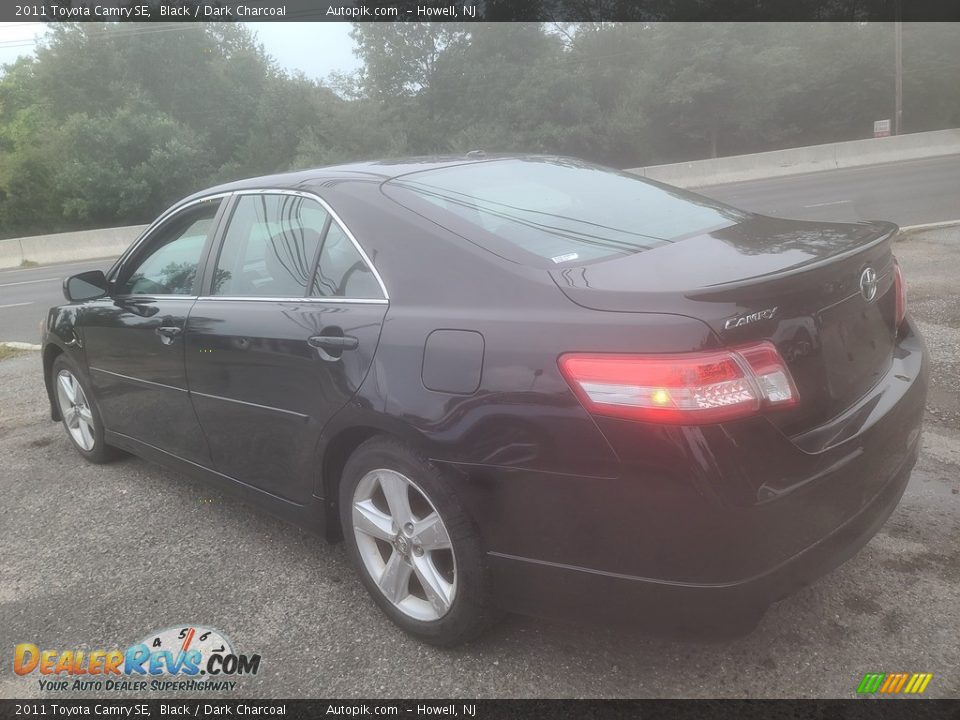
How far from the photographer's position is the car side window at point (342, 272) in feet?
8.70

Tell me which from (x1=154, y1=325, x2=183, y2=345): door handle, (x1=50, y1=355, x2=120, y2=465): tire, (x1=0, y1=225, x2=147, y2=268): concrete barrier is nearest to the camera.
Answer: (x1=154, y1=325, x2=183, y2=345): door handle

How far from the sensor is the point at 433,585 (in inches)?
96.5

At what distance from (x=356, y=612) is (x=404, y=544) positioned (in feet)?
1.60

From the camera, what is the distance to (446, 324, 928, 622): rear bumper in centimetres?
190

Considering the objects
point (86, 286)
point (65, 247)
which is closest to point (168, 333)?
point (86, 286)

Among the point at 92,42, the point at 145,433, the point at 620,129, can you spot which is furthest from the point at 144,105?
the point at 145,433

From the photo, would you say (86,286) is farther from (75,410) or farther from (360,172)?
(360,172)

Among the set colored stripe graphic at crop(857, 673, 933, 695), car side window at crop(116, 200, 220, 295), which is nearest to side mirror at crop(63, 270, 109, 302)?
car side window at crop(116, 200, 220, 295)

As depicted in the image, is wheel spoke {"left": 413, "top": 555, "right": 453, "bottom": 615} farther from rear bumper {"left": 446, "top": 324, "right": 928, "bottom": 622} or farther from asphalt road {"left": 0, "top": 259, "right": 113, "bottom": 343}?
asphalt road {"left": 0, "top": 259, "right": 113, "bottom": 343}

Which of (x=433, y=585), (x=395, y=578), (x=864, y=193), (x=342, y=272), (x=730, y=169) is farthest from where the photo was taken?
(x=730, y=169)

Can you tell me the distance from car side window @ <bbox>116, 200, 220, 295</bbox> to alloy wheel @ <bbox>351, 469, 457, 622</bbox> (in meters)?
1.52

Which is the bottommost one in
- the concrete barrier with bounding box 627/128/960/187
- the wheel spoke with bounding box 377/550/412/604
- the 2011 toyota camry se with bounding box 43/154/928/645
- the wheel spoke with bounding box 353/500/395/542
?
the wheel spoke with bounding box 377/550/412/604

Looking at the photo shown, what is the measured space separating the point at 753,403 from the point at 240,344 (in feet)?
6.59
